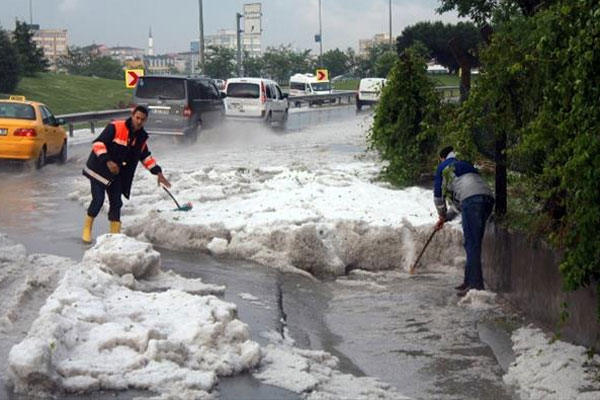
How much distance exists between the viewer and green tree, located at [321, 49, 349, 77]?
11675cm

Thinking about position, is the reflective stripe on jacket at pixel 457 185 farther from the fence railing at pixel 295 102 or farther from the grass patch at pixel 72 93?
the grass patch at pixel 72 93

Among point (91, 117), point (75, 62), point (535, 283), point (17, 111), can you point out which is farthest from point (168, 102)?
point (75, 62)

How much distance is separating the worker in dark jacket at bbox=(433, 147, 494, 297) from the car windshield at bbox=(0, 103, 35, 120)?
12.8m

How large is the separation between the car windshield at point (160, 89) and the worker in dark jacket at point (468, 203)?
1794 cm

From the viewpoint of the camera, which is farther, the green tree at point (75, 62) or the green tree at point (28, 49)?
the green tree at point (75, 62)

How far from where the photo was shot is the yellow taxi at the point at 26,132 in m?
21.0

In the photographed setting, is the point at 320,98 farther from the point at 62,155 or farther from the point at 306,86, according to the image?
the point at 62,155

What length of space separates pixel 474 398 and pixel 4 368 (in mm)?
3228

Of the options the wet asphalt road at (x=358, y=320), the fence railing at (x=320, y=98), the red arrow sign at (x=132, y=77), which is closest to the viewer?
the wet asphalt road at (x=358, y=320)

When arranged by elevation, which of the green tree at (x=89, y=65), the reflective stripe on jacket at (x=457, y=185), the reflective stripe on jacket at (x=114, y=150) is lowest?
the reflective stripe on jacket at (x=457, y=185)

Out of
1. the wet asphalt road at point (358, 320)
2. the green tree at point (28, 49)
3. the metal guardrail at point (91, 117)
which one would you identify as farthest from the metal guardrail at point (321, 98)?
the wet asphalt road at point (358, 320)

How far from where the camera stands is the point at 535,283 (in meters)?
9.45

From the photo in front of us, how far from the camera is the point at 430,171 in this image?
1661cm

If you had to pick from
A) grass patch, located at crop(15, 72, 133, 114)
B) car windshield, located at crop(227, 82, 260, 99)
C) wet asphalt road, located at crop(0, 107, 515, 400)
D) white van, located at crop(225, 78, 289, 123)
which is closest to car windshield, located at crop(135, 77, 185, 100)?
white van, located at crop(225, 78, 289, 123)
